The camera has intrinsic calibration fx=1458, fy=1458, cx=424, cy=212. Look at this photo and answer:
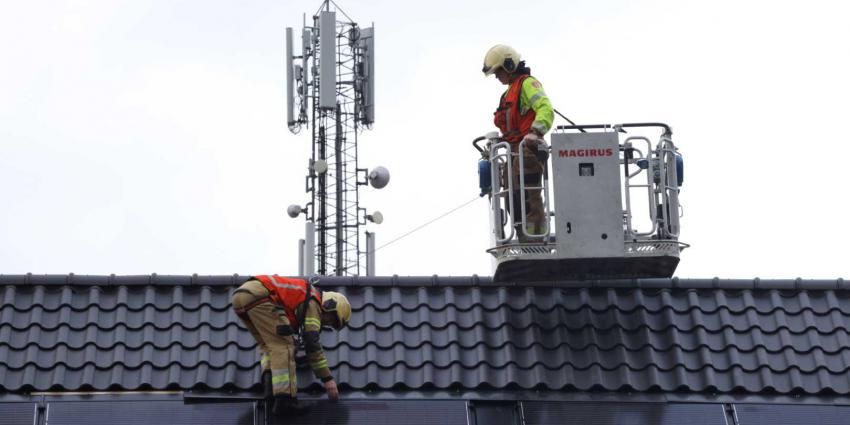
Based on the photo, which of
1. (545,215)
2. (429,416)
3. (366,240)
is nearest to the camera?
(429,416)

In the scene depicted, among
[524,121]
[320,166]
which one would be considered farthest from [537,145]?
[320,166]

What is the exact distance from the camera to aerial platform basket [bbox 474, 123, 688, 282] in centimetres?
1401

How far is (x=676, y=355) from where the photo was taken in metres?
13.1

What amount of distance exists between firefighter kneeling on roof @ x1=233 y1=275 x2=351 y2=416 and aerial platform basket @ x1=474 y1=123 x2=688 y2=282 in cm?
204

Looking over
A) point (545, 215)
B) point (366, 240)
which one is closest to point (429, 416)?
point (545, 215)

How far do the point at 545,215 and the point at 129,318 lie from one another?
4.13m

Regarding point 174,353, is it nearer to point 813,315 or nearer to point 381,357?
point 381,357

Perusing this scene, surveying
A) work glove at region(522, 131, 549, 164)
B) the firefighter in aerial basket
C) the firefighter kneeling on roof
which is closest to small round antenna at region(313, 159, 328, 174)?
the firefighter in aerial basket

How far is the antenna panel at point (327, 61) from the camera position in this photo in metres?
26.8

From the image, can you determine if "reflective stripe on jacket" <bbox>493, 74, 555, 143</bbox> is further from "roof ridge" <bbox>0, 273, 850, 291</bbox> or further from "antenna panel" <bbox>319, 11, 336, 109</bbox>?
"antenna panel" <bbox>319, 11, 336, 109</bbox>

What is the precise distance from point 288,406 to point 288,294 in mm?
996

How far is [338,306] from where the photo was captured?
502 inches

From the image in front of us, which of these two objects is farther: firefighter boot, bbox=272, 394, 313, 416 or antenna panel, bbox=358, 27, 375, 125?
antenna panel, bbox=358, 27, 375, 125

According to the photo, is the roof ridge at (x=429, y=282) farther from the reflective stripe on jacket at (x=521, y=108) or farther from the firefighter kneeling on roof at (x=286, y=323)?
the reflective stripe on jacket at (x=521, y=108)
